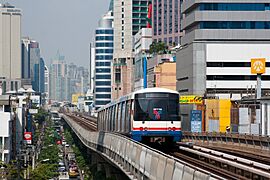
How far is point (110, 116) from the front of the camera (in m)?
51.4

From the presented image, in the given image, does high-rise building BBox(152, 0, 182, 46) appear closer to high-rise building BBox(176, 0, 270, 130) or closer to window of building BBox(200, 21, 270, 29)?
window of building BBox(200, 21, 270, 29)

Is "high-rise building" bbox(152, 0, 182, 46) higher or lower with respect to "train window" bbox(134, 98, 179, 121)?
higher

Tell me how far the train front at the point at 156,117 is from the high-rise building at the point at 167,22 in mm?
149650

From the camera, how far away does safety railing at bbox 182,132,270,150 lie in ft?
148

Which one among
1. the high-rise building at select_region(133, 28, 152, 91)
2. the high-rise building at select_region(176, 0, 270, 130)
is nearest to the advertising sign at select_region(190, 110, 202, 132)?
the high-rise building at select_region(176, 0, 270, 130)

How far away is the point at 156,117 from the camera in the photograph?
121 ft

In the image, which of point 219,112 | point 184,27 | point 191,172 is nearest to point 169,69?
point 184,27

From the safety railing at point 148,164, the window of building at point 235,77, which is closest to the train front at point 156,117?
the safety railing at point 148,164

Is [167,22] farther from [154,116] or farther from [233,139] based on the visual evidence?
[154,116]

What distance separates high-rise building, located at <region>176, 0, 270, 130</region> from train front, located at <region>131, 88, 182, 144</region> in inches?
2246

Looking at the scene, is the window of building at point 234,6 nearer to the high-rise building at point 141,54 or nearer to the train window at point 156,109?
the high-rise building at point 141,54

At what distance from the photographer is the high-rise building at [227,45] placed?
3730 inches

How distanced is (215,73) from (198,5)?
379 inches

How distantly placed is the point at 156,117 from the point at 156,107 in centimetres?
58
